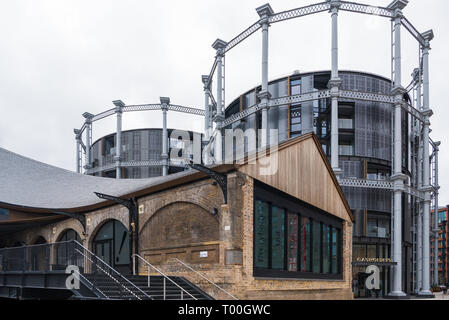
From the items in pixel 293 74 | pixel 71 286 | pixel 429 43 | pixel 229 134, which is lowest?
pixel 71 286

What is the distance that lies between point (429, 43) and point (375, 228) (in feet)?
62.3

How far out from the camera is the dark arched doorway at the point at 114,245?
711 inches

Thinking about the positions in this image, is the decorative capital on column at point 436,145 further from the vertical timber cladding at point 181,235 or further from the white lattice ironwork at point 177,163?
the vertical timber cladding at point 181,235

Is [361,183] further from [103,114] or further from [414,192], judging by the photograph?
[103,114]

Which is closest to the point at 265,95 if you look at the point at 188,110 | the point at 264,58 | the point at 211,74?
the point at 264,58

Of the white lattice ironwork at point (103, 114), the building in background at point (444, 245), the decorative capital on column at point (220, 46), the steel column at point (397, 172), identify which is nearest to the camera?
the steel column at point (397, 172)

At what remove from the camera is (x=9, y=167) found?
31.9m

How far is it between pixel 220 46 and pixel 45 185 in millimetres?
22346

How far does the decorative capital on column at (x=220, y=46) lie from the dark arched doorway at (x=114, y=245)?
93.1 feet

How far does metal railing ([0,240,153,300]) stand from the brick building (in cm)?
8

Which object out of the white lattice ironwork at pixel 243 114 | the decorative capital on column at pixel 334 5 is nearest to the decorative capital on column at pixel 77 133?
the white lattice ironwork at pixel 243 114

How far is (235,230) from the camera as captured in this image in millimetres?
13031
